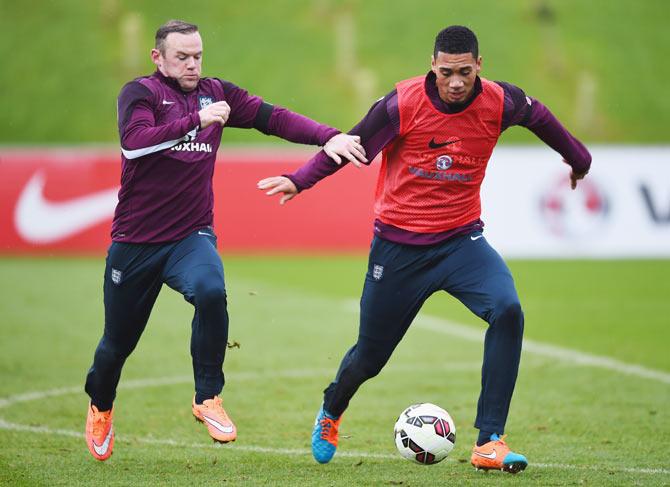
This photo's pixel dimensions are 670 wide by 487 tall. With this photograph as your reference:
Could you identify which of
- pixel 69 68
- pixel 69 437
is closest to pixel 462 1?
pixel 69 68

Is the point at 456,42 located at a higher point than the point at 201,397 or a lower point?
higher

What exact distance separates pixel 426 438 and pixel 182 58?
2.67m

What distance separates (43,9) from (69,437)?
2433 centimetres

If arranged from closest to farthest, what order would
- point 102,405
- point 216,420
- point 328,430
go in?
point 216,420 < point 328,430 < point 102,405

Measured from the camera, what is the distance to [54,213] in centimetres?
2097

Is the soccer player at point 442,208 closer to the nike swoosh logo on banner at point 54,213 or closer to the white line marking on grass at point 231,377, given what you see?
the white line marking on grass at point 231,377

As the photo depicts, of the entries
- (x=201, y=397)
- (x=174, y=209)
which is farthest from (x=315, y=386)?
(x=174, y=209)

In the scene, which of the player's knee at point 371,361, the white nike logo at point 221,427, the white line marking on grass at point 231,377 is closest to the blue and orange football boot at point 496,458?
the player's knee at point 371,361

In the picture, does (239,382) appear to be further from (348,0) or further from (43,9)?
(348,0)

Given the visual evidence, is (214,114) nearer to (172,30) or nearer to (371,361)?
(172,30)

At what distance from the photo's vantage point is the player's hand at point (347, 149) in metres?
7.02

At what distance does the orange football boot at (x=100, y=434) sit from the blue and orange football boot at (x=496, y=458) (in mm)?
2258

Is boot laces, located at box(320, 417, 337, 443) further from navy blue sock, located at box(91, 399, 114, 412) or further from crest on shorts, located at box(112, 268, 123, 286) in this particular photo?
crest on shorts, located at box(112, 268, 123, 286)

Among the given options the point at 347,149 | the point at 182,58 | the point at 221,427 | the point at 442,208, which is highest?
the point at 182,58
